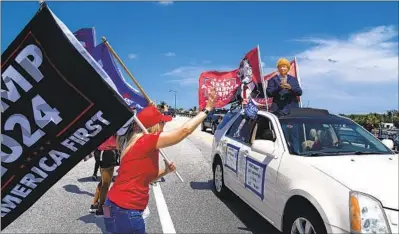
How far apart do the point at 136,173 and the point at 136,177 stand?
0.03 m

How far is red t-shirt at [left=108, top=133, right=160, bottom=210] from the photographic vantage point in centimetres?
324

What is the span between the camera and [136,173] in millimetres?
3293

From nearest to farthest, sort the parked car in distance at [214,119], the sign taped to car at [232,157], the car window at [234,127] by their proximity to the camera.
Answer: the sign taped to car at [232,157]
the car window at [234,127]
the parked car in distance at [214,119]

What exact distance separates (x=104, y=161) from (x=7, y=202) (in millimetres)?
3088

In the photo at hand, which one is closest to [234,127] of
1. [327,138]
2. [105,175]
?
[327,138]

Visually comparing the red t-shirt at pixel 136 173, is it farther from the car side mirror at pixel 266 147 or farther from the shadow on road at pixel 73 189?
the shadow on road at pixel 73 189

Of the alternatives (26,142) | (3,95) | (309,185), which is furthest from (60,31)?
(309,185)

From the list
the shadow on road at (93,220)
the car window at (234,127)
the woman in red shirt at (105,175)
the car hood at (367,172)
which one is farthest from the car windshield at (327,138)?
the shadow on road at (93,220)

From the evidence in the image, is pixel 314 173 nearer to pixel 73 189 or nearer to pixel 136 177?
pixel 136 177

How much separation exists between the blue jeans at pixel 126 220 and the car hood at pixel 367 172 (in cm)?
184

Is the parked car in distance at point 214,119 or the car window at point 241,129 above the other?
the parked car in distance at point 214,119

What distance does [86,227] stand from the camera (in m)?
5.41

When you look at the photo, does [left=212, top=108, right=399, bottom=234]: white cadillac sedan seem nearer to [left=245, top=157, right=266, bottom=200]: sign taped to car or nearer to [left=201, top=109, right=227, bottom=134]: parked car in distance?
[left=245, top=157, right=266, bottom=200]: sign taped to car

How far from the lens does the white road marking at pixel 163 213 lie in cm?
544
